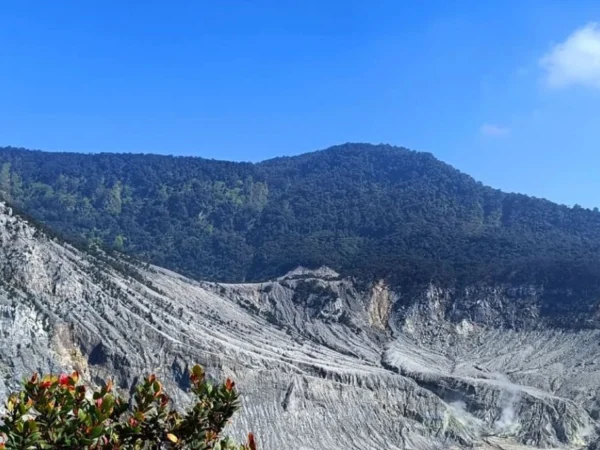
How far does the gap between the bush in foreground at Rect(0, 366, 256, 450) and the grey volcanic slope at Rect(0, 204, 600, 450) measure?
48852 millimetres

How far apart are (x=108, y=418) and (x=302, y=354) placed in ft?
269

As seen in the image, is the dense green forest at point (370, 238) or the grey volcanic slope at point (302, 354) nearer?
the grey volcanic slope at point (302, 354)

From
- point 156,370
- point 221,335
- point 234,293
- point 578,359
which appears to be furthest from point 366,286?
point 156,370

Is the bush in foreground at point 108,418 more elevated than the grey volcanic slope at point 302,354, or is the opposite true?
the bush in foreground at point 108,418

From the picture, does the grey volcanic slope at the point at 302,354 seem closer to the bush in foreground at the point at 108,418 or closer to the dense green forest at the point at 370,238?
the dense green forest at the point at 370,238

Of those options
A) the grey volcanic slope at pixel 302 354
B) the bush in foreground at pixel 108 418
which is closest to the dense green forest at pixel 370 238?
the grey volcanic slope at pixel 302 354

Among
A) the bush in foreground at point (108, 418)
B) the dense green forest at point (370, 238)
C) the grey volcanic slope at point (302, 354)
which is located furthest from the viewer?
the dense green forest at point (370, 238)

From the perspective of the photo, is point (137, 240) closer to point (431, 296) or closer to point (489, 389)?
point (431, 296)

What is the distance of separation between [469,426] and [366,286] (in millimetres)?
41150

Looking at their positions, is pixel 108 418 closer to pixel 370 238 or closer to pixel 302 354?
pixel 302 354

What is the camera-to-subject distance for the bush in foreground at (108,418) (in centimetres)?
829

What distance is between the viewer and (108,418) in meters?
8.79

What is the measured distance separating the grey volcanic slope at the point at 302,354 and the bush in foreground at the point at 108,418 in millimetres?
48852

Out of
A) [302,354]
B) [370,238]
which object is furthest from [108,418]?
[370,238]
